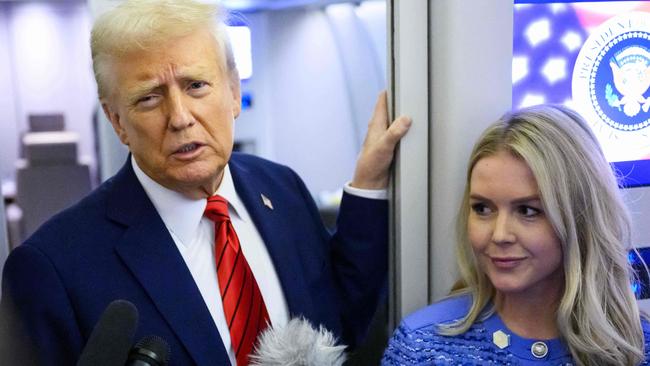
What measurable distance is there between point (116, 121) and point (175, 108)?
158mm

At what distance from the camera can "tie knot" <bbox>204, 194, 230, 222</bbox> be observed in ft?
5.64

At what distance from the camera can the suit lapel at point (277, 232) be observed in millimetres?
1773

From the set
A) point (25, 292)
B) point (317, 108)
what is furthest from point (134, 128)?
point (317, 108)

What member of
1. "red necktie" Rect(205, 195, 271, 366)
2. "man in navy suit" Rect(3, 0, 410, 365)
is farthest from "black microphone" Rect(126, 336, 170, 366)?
"red necktie" Rect(205, 195, 271, 366)

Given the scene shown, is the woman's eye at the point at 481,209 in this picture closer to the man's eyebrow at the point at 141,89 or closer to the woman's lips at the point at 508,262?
the woman's lips at the point at 508,262

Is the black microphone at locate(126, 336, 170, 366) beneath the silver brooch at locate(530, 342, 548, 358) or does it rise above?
above

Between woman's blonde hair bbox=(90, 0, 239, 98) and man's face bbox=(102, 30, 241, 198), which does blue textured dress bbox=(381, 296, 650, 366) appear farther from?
woman's blonde hair bbox=(90, 0, 239, 98)

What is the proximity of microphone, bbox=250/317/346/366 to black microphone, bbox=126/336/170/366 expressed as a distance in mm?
273

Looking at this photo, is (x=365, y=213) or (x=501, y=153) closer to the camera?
(x=501, y=153)

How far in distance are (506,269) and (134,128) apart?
0.80 m

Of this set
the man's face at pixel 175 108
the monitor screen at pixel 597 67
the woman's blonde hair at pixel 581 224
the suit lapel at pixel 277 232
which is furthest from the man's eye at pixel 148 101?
the monitor screen at pixel 597 67

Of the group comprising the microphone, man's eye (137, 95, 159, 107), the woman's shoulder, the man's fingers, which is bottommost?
the woman's shoulder

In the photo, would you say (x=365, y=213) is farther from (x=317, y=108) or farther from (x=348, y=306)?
(x=317, y=108)

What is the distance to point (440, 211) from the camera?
5.78ft
